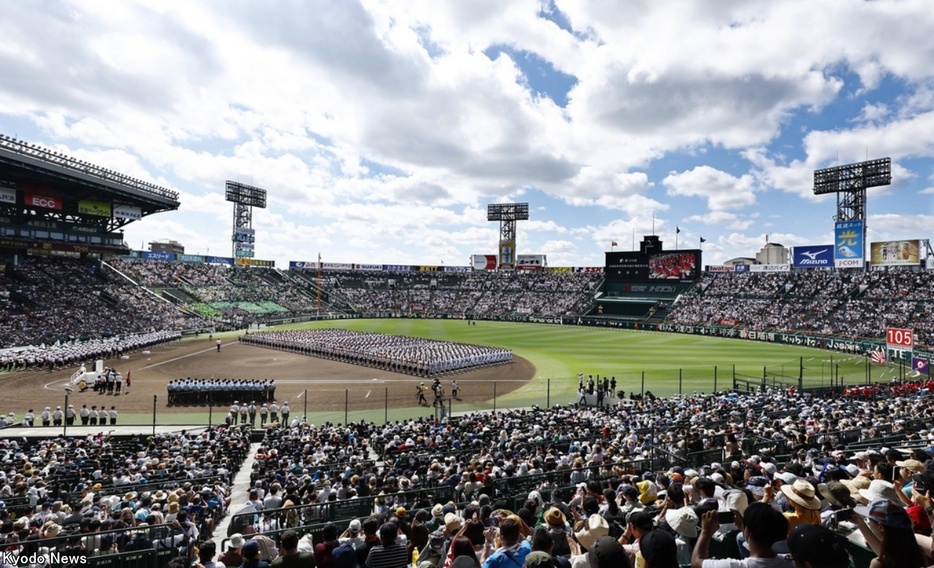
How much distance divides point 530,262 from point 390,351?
247ft

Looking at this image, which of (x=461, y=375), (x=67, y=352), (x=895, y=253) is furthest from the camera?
(x=895, y=253)

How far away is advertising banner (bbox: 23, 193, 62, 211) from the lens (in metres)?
54.7

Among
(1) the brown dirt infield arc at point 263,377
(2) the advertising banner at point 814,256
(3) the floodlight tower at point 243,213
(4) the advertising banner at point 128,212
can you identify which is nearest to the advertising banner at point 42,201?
(4) the advertising banner at point 128,212

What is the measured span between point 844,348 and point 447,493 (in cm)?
5735

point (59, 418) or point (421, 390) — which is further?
point (421, 390)

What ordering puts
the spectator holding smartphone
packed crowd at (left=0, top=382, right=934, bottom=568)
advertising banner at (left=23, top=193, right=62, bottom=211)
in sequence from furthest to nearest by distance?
advertising banner at (left=23, top=193, right=62, bottom=211) < packed crowd at (left=0, top=382, right=934, bottom=568) < the spectator holding smartphone

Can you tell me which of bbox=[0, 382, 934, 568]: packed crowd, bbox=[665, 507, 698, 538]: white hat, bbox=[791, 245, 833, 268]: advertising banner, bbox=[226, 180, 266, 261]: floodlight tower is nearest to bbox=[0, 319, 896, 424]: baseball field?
bbox=[0, 382, 934, 568]: packed crowd

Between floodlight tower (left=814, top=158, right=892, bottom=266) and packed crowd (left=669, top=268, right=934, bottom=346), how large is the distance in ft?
16.0

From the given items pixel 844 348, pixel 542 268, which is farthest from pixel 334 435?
pixel 542 268

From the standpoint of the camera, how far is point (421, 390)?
1128 inches

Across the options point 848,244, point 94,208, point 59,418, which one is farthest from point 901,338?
point 94,208

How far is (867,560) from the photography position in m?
4.47

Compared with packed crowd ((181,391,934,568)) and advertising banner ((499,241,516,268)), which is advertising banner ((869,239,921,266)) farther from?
advertising banner ((499,241,516,268))

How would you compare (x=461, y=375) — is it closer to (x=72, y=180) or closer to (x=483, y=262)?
(x=72, y=180)
